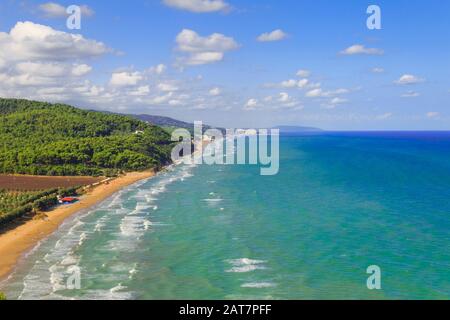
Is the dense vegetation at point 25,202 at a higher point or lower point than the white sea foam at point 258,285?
higher

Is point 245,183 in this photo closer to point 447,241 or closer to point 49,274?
point 447,241

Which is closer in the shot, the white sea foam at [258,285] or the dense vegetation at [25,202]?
the white sea foam at [258,285]

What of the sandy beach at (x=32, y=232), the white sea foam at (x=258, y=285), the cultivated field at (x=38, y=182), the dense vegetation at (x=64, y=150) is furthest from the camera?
the dense vegetation at (x=64, y=150)

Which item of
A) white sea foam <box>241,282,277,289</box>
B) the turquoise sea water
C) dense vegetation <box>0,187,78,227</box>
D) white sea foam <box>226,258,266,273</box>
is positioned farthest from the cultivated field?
white sea foam <box>241,282,277,289</box>

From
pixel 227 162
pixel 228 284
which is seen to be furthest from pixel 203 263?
pixel 227 162

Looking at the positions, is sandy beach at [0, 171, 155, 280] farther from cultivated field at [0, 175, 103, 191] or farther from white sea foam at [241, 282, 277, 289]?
white sea foam at [241, 282, 277, 289]

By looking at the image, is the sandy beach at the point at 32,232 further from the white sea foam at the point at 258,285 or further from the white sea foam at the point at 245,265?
the white sea foam at the point at 258,285

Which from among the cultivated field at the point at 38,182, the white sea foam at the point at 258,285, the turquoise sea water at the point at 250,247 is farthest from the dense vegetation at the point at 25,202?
the white sea foam at the point at 258,285
